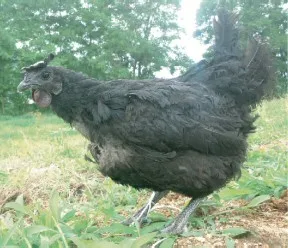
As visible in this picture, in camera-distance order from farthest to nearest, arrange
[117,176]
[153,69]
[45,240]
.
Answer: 1. [153,69]
2. [117,176]
3. [45,240]

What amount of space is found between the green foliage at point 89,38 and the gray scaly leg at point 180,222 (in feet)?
52.3

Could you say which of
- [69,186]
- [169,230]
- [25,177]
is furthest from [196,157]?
[25,177]

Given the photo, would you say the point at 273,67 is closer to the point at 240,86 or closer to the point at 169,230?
the point at 240,86

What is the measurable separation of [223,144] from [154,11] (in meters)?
23.3

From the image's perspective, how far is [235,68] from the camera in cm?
379

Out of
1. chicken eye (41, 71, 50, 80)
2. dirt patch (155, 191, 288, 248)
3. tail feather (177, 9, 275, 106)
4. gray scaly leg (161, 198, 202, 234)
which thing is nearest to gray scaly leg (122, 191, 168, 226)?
dirt patch (155, 191, 288, 248)

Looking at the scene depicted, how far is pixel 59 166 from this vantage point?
5.41m

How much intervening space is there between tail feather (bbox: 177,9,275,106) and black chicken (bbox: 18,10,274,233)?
1cm

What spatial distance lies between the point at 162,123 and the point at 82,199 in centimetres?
155

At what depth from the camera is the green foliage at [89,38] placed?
20.4 meters

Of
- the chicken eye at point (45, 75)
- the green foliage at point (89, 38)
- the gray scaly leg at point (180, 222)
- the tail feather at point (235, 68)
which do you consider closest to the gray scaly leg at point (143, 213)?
the gray scaly leg at point (180, 222)

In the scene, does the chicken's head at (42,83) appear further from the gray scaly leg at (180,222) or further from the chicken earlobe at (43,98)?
the gray scaly leg at (180,222)

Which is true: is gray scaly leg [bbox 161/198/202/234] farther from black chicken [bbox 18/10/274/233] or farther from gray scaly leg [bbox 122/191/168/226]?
gray scaly leg [bbox 122/191/168/226]

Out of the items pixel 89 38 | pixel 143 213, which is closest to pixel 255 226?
pixel 143 213
